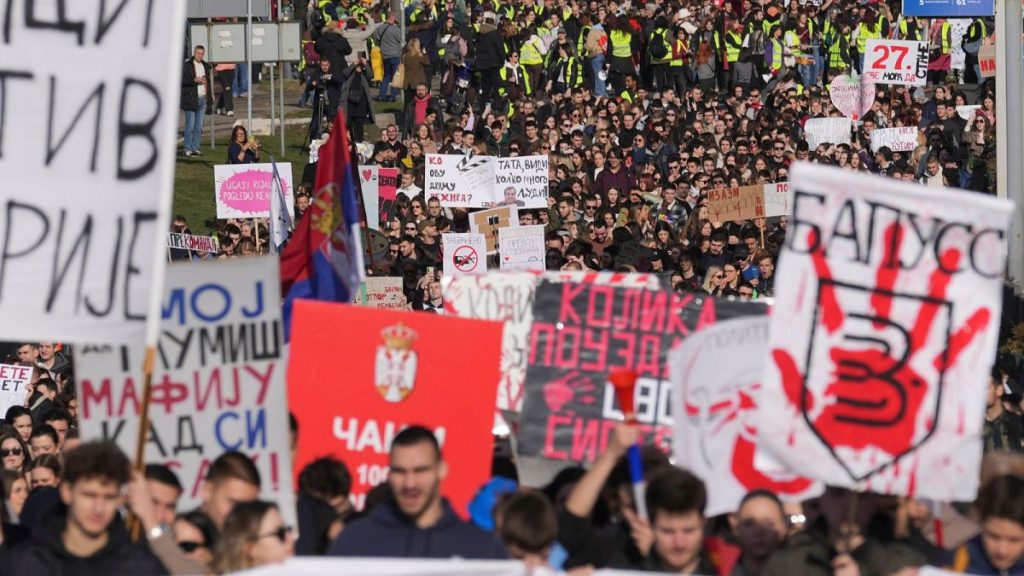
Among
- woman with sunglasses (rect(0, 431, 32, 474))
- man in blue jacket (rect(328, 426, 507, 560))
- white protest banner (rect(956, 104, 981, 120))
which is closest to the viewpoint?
man in blue jacket (rect(328, 426, 507, 560))

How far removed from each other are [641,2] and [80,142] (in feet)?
105

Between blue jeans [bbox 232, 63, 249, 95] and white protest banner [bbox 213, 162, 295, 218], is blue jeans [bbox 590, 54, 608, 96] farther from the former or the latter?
white protest banner [bbox 213, 162, 295, 218]

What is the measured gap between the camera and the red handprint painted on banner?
6.61 meters

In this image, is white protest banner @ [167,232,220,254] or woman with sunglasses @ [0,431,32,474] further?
white protest banner @ [167,232,220,254]

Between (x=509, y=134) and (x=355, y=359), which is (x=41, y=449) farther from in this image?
(x=509, y=134)

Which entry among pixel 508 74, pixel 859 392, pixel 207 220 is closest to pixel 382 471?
pixel 859 392

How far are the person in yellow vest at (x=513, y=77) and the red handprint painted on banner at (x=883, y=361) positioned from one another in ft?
86.0

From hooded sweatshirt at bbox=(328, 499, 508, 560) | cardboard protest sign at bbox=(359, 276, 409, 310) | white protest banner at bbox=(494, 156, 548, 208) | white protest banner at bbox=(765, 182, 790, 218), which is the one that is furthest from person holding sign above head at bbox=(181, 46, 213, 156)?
hooded sweatshirt at bbox=(328, 499, 508, 560)

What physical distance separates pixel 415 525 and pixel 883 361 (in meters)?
1.46

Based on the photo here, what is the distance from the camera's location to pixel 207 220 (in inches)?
1128

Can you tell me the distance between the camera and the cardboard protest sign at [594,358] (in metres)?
8.80

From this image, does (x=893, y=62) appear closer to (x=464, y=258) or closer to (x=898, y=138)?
(x=898, y=138)

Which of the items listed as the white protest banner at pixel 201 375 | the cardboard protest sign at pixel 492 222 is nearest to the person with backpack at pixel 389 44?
the cardboard protest sign at pixel 492 222

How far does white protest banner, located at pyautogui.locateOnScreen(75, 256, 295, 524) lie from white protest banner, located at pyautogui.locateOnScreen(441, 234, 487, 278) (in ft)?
39.4
